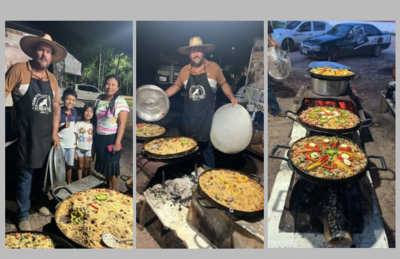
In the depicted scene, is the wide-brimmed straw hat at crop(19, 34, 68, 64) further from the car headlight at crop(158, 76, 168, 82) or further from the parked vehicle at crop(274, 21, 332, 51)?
the parked vehicle at crop(274, 21, 332, 51)

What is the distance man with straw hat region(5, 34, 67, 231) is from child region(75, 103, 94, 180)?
222 millimetres

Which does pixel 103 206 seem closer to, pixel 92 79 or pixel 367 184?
pixel 92 79

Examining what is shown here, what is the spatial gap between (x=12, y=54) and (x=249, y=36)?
2455 millimetres

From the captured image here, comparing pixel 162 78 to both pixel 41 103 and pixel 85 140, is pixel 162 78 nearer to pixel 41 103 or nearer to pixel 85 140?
pixel 85 140

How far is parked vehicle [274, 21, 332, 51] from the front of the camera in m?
3.66

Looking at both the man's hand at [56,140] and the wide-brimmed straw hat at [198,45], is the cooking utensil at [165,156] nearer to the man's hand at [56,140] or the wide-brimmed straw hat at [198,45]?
the man's hand at [56,140]

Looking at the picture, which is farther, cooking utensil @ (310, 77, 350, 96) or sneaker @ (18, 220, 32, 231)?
cooking utensil @ (310, 77, 350, 96)

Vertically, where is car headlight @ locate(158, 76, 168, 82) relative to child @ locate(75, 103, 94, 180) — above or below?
above

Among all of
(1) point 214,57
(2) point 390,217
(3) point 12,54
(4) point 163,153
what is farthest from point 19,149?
(2) point 390,217

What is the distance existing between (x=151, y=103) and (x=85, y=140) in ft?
2.71

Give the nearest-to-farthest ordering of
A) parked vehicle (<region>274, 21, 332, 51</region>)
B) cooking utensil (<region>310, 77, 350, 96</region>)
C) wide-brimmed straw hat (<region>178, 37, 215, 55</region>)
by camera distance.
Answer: wide-brimmed straw hat (<region>178, 37, 215, 55</region>), parked vehicle (<region>274, 21, 332, 51</region>), cooking utensil (<region>310, 77, 350, 96</region>)

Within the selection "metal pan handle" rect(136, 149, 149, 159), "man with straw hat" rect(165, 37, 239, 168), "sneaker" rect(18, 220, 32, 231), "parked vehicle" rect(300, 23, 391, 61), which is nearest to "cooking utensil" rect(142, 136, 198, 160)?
"metal pan handle" rect(136, 149, 149, 159)

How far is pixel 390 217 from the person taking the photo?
12.0ft

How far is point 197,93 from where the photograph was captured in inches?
136
